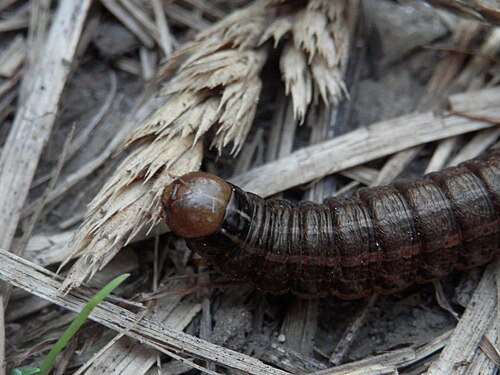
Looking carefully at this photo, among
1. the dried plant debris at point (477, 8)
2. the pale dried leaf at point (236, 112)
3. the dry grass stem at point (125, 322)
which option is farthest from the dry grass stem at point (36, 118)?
the dried plant debris at point (477, 8)

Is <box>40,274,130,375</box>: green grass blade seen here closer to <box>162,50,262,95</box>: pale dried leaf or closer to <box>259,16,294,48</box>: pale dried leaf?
<box>162,50,262,95</box>: pale dried leaf

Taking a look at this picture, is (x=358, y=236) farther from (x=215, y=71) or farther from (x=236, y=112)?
Result: (x=215, y=71)

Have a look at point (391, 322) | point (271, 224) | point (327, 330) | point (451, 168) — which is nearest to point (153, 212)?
point (271, 224)

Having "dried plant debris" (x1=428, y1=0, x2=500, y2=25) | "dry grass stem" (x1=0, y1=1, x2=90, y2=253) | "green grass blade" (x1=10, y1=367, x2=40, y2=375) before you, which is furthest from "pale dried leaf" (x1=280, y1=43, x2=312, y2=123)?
"green grass blade" (x1=10, y1=367, x2=40, y2=375)

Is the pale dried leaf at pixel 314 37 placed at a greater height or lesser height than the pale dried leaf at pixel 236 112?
greater

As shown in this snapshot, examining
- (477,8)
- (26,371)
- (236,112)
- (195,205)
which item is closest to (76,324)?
(26,371)

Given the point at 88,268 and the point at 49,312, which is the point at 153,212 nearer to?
the point at 88,268

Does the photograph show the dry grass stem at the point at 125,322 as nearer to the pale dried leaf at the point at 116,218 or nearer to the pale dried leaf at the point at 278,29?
the pale dried leaf at the point at 116,218
